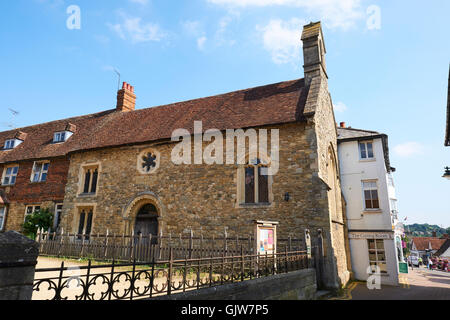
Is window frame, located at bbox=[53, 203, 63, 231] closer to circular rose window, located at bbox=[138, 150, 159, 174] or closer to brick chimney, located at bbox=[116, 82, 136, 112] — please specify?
circular rose window, located at bbox=[138, 150, 159, 174]

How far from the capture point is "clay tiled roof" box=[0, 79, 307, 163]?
14.1 metres

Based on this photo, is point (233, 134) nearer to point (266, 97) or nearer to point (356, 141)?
point (266, 97)

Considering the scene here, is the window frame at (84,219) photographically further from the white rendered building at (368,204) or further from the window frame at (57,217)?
the white rendered building at (368,204)

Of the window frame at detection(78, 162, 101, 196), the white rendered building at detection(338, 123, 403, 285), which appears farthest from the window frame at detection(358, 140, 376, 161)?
the window frame at detection(78, 162, 101, 196)

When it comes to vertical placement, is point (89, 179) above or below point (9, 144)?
below

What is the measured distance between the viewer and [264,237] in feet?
27.0

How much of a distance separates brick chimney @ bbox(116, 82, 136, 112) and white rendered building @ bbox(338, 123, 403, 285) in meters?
15.9

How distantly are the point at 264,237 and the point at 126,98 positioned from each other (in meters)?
18.1

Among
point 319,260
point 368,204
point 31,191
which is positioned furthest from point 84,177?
point 368,204

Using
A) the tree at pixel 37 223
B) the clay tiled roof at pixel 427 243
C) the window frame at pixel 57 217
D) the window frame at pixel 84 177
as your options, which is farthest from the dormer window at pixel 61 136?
the clay tiled roof at pixel 427 243

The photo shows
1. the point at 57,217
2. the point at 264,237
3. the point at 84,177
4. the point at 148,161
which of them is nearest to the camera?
the point at 264,237

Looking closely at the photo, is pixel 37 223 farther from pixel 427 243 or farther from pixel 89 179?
pixel 427 243

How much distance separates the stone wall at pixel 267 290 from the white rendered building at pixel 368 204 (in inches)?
332
